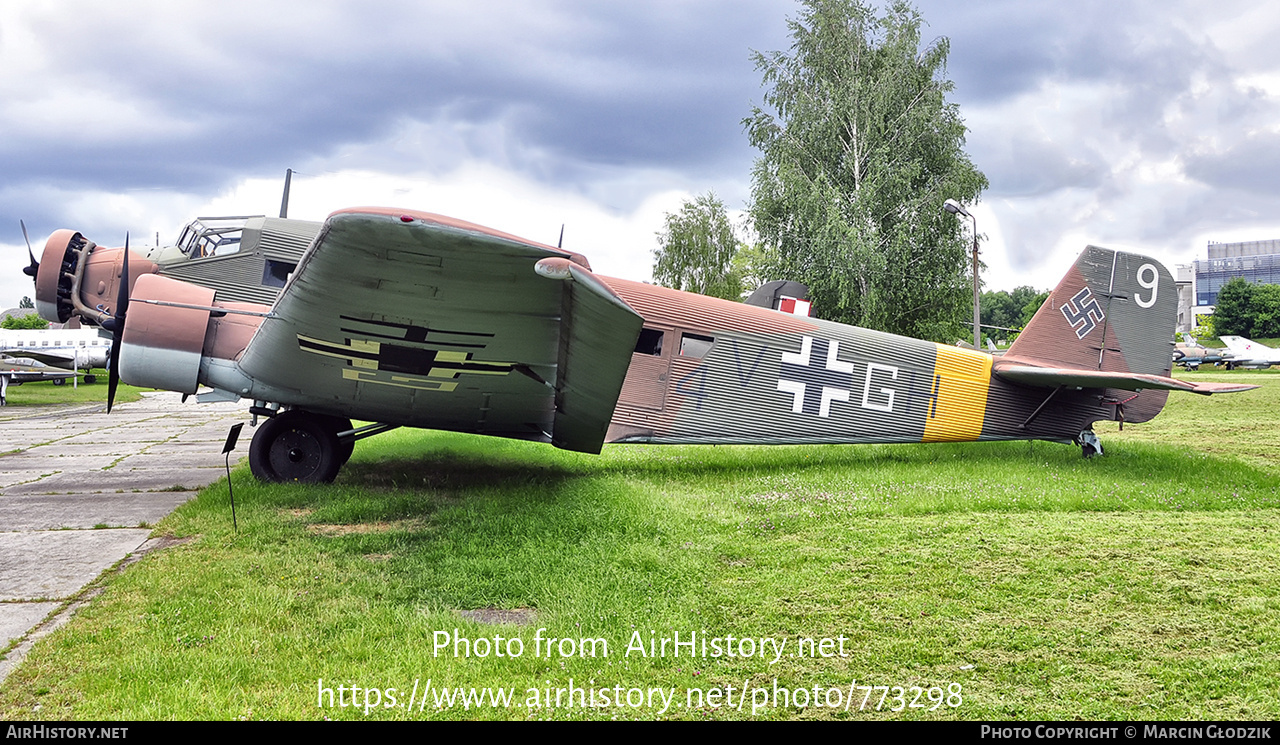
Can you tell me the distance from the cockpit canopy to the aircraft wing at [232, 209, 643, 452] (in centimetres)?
257

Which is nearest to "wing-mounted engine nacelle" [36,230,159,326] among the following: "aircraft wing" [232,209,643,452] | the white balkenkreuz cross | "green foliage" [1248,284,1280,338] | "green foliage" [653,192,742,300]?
"aircraft wing" [232,209,643,452]

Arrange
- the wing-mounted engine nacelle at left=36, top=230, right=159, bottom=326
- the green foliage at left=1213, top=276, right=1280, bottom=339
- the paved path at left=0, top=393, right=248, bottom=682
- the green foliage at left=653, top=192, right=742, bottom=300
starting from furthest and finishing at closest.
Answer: the green foliage at left=1213, top=276, right=1280, bottom=339, the green foliage at left=653, top=192, right=742, bottom=300, the wing-mounted engine nacelle at left=36, top=230, right=159, bottom=326, the paved path at left=0, top=393, right=248, bottom=682

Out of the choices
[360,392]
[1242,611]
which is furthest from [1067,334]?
[360,392]

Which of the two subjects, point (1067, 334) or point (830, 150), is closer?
point (1067, 334)

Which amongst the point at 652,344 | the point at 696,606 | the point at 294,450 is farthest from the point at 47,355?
the point at 696,606

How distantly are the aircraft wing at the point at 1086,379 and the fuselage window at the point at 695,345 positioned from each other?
3678mm

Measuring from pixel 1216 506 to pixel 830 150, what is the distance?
2114 cm

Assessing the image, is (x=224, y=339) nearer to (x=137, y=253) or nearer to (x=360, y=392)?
(x=360, y=392)

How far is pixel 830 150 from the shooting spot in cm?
2522

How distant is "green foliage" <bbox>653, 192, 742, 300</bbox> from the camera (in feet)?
131

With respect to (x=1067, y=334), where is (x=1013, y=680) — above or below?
below

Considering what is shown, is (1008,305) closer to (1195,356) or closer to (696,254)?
(1195,356)

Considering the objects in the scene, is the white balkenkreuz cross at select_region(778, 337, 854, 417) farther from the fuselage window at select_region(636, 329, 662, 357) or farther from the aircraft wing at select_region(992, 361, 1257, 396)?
the aircraft wing at select_region(992, 361, 1257, 396)

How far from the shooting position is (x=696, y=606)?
12.5ft
